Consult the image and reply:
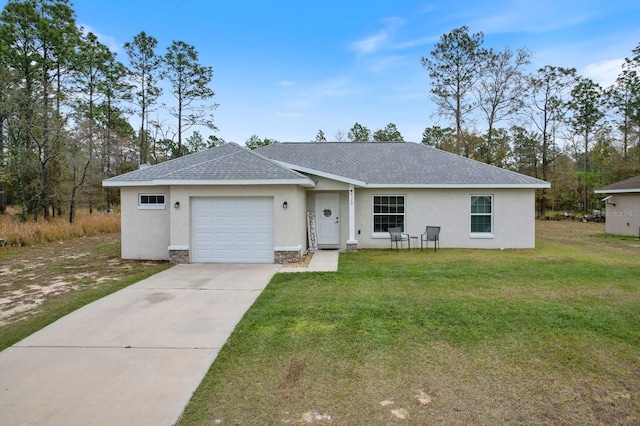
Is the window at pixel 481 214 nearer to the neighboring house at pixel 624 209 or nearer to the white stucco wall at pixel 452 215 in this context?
the white stucco wall at pixel 452 215

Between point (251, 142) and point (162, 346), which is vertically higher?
point (251, 142)

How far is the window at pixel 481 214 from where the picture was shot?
44.2 ft

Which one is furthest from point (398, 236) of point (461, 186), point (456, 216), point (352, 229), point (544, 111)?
point (544, 111)

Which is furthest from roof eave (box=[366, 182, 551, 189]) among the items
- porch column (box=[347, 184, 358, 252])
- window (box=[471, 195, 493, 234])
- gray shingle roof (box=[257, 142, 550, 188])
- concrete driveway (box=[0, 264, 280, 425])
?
concrete driveway (box=[0, 264, 280, 425])

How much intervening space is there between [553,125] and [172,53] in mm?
32246

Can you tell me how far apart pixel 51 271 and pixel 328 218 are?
8451 millimetres

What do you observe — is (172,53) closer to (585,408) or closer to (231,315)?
(231,315)

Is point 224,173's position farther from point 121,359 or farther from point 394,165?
point 394,165

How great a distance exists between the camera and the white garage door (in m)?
10.5

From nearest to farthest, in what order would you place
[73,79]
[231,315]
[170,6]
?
[231,315], [170,6], [73,79]

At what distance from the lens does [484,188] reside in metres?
13.2

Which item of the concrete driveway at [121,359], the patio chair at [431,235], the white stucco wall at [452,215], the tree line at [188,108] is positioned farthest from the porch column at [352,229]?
the tree line at [188,108]

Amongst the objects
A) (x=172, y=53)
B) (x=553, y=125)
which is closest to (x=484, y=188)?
(x=553, y=125)

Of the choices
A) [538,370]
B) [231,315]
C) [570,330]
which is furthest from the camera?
[231,315]
